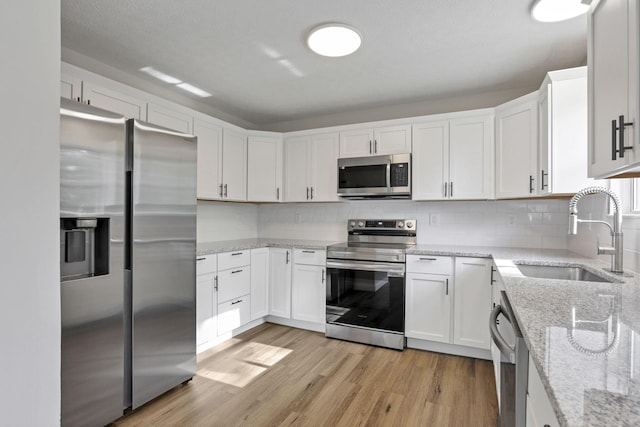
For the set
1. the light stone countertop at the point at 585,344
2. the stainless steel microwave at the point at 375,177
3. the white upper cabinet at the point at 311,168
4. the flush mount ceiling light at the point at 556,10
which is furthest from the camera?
→ the white upper cabinet at the point at 311,168

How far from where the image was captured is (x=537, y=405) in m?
0.84

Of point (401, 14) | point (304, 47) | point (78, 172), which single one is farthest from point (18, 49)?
point (401, 14)

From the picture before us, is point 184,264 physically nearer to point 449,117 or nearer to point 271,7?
point 271,7

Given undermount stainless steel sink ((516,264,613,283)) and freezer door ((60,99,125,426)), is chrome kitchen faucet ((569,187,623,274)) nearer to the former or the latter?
undermount stainless steel sink ((516,264,613,283))

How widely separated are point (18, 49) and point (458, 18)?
7.26 ft

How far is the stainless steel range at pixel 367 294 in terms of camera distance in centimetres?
300

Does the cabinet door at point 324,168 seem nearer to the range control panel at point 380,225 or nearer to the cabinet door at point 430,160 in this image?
the range control panel at point 380,225

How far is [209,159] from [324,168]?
4.01 feet

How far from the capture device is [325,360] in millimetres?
2762

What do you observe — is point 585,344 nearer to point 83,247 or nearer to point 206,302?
point 83,247

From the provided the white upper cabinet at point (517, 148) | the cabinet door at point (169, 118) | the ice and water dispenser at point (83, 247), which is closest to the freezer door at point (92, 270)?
the ice and water dispenser at point (83, 247)

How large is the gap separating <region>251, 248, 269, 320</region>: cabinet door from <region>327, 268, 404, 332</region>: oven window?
74 cm

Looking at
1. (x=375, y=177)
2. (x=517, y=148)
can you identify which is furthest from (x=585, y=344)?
(x=375, y=177)

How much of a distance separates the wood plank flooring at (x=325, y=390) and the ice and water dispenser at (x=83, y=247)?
0.93m
